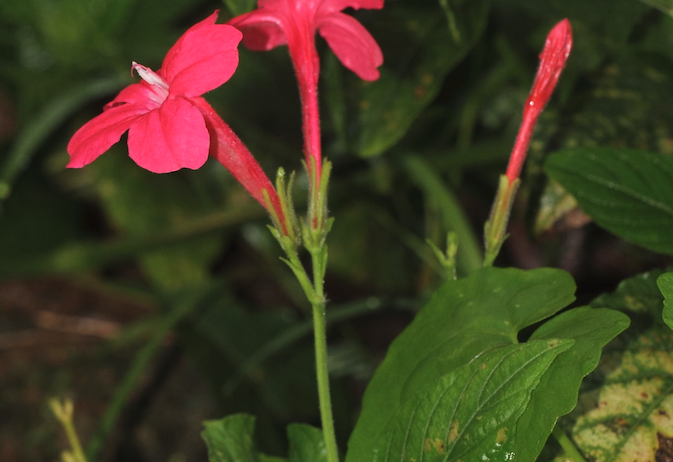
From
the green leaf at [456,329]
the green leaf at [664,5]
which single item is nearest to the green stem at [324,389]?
the green leaf at [456,329]

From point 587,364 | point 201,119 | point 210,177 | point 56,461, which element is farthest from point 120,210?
point 587,364

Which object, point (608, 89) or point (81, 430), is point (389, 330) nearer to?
point (81, 430)

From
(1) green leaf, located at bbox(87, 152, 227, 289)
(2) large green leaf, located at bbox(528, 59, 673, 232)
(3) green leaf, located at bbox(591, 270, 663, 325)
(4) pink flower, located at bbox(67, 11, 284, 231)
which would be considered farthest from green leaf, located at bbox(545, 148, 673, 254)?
(1) green leaf, located at bbox(87, 152, 227, 289)

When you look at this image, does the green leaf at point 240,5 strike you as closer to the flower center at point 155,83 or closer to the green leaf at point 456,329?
the flower center at point 155,83

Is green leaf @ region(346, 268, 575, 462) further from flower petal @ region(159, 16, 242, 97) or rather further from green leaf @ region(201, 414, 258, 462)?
flower petal @ region(159, 16, 242, 97)

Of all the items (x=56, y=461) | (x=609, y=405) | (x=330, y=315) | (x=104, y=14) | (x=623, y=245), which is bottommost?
(x=56, y=461)

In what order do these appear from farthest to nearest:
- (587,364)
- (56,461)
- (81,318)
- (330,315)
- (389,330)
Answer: (81,318) → (389,330) → (56,461) → (330,315) → (587,364)
